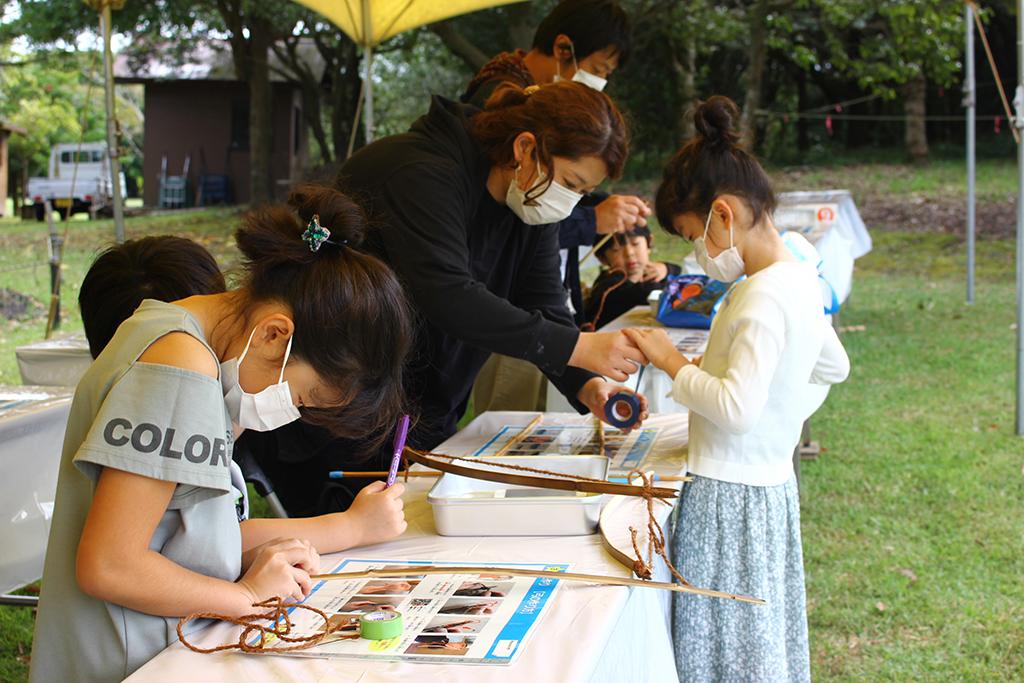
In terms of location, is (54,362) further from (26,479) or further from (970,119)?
(970,119)

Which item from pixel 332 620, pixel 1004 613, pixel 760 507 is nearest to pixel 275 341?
pixel 332 620

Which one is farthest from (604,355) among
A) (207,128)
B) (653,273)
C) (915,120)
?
(207,128)

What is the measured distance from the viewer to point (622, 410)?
2287mm

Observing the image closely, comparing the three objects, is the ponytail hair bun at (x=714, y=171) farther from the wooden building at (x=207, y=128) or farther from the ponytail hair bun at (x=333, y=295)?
the wooden building at (x=207, y=128)

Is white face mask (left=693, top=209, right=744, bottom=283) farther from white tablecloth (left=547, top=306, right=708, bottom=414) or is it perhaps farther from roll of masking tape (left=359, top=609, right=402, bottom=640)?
roll of masking tape (left=359, top=609, right=402, bottom=640)

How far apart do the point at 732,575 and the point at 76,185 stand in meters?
21.7

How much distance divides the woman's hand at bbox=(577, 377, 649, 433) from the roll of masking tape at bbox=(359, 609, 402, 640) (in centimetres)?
109

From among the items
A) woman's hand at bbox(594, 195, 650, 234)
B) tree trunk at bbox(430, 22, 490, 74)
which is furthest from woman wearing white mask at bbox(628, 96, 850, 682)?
tree trunk at bbox(430, 22, 490, 74)

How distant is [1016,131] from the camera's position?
15.3 ft

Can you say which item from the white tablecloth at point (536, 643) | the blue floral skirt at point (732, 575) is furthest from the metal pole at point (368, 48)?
the white tablecloth at point (536, 643)

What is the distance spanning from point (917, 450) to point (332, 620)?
409 cm

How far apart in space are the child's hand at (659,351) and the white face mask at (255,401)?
36.4 inches

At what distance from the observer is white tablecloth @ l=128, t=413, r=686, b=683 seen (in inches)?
46.6

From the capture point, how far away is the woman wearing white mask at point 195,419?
4.06 feet
